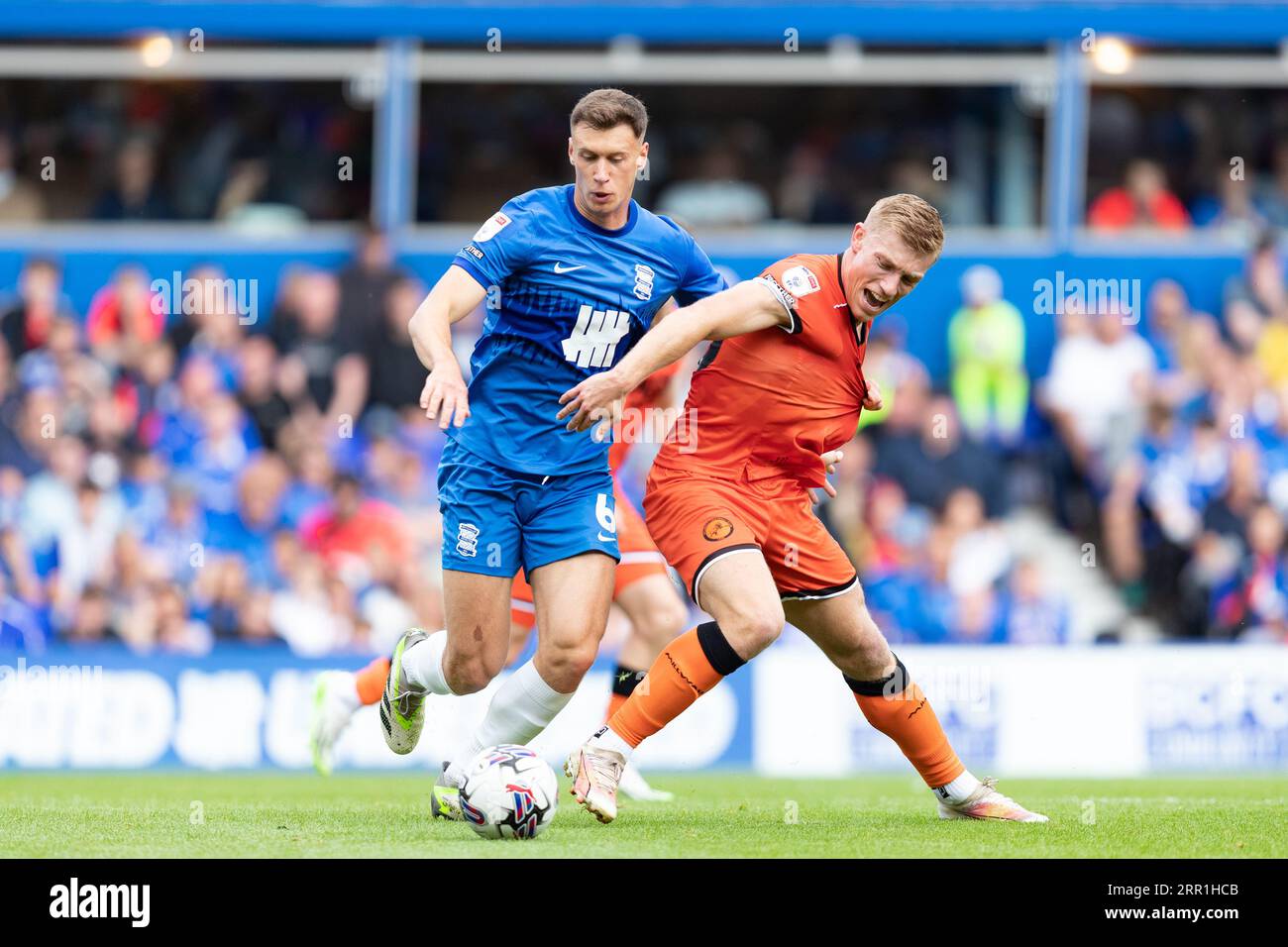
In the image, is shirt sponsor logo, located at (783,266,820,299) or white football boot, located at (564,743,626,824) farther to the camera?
shirt sponsor logo, located at (783,266,820,299)

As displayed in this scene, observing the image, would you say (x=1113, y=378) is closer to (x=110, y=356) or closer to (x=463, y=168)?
(x=463, y=168)

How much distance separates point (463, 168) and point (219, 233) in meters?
2.35

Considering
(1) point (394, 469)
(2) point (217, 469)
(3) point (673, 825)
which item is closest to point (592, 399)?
(3) point (673, 825)

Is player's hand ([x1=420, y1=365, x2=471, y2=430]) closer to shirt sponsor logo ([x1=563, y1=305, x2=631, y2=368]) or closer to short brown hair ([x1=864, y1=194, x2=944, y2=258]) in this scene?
shirt sponsor logo ([x1=563, y1=305, x2=631, y2=368])

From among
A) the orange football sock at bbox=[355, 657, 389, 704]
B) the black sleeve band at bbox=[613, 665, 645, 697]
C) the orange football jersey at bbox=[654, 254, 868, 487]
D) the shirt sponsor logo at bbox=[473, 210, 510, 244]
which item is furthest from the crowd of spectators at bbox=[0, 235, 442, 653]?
the shirt sponsor logo at bbox=[473, 210, 510, 244]

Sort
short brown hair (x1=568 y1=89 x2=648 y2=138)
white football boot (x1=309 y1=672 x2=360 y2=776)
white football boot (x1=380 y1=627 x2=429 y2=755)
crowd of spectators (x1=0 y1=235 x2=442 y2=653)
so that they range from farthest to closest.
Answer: crowd of spectators (x1=0 y1=235 x2=442 y2=653)
white football boot (x1=309 y1=672 x2=360 y2=776)
white football boot (x1=380 y1=627 x2=429 y2=755)
short brown hair (x1=568 y1=89 x2=648 y2=138)

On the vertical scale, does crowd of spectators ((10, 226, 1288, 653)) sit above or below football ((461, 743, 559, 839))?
above

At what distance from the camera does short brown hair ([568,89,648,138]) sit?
6918 mm

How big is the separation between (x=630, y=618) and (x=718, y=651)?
214cm

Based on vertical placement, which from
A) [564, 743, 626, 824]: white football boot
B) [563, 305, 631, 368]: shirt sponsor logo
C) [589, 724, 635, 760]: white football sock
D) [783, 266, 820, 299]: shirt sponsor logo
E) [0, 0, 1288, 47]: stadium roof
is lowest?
[564, 743, 626, 824]: white football boot

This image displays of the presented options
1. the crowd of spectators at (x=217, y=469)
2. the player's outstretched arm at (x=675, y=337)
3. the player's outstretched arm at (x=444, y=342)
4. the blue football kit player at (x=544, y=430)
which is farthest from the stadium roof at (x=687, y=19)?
the player's outstretched arm at (x=444, y=342)

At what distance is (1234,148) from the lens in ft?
56.6

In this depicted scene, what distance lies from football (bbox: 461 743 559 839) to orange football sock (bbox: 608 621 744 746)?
484mm

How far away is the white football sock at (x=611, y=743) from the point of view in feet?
23.5
